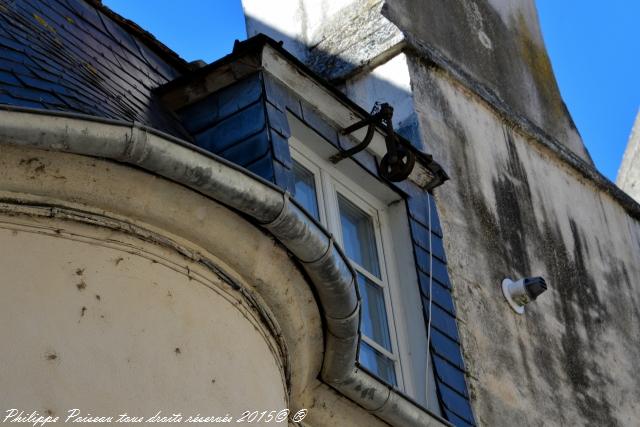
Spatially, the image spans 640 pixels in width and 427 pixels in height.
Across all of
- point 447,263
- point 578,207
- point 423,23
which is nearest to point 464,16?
point 423,23

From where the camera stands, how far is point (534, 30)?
A: 11.0 meters

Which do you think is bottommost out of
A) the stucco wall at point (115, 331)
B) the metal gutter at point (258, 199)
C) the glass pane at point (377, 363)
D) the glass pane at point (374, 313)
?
the stucco wall at point (115, 331)

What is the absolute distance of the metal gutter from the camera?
5016 millimetres

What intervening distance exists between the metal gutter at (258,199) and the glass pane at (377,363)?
0.65 meters

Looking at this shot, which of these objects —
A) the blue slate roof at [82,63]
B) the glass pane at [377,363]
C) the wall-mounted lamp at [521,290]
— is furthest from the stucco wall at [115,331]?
the wall-mounted lamp at [521,290]

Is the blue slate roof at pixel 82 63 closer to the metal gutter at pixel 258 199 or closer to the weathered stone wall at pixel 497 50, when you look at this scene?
the metal gutter at pixel 258 199

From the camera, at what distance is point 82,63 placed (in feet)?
20.9

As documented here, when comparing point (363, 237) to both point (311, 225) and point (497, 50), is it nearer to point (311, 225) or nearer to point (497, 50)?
point (311, 225)

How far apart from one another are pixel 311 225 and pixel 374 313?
72.6 inches

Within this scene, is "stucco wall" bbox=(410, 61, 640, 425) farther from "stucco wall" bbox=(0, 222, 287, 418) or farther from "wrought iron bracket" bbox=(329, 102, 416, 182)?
"stucco wall" bbox=(0, 222, 287, 418)

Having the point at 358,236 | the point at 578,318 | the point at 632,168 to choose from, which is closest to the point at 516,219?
the point at 578,318

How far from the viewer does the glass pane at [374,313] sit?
7348 millimetres

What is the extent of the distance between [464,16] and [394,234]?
2.65m

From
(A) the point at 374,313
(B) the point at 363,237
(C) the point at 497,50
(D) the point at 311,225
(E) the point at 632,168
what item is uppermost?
(E) the point at 632,168
